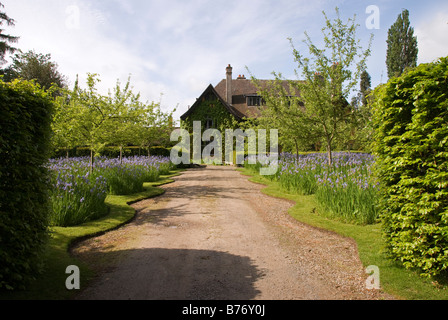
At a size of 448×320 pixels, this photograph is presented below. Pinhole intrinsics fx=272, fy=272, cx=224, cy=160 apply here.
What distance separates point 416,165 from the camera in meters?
4.05

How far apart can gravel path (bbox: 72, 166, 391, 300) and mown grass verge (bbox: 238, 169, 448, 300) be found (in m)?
0.19

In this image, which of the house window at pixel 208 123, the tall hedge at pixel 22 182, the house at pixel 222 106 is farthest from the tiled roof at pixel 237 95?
the tall hedge at pixel 22 182

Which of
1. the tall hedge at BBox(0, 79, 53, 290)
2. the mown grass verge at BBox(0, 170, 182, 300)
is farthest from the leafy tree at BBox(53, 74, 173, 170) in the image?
the tall hedge at BBox(0, 79, 53, 290)

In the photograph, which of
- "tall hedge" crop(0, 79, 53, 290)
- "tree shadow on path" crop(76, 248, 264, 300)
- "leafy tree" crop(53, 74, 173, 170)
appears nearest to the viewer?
"tall hedge" crop(0, 79, 53, 290)

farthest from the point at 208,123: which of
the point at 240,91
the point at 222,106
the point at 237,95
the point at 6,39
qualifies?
the point at 6,39

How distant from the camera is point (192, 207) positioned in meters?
9.04

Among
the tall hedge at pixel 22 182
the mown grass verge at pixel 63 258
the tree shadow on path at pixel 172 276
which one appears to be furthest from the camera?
the tree shadow on path at pixel 172 276

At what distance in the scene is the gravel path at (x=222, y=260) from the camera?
12.5 ft

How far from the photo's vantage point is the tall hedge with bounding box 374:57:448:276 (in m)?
3.64

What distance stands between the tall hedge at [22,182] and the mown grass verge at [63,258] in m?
0.17

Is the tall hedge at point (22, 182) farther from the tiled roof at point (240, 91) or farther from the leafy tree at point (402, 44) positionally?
the leafy tree at point (402, 44)

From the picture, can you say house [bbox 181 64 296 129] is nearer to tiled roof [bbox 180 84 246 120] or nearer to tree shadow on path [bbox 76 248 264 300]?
tiled roof [bbox 180 84 246 120]

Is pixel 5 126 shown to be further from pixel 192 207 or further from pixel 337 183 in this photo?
pixel 337 183
